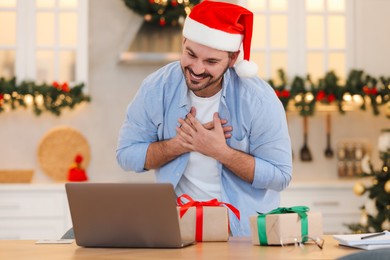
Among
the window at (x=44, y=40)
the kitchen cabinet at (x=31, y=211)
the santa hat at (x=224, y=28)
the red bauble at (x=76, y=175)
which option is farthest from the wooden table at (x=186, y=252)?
the window at (x=44, y=40)

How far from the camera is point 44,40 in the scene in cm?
621

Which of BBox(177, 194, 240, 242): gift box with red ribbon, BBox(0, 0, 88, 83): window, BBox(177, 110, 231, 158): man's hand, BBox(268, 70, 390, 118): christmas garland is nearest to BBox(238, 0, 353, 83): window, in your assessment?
BBox(268, 70, 390, 118): christmas garland

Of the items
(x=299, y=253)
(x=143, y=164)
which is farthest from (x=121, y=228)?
(x=143, y=164)

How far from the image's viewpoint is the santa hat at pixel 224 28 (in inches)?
120

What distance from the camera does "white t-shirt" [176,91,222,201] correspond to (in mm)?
3123

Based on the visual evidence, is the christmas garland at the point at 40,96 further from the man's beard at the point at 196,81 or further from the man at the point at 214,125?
Result: the man's beard at the point at 196,81

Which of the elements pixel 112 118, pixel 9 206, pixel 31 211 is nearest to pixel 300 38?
pixel 112 118

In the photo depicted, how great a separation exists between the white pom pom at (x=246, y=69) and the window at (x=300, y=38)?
10.1 ft

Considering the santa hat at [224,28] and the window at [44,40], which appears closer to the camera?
the santa hat at [224,28]

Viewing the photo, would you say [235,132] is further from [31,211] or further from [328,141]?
[328,141]

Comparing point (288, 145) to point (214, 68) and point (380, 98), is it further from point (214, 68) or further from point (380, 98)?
point (380, 98)

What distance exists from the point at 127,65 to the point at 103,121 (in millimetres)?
454

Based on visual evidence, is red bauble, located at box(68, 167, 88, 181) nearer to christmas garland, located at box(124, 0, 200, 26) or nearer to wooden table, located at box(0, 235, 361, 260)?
christmas garland, located at box(124, 0, 200, 26)

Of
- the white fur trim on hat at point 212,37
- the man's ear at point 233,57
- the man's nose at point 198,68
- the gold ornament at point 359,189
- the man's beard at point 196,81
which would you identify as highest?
the white fur trim on hat at point 212,37
